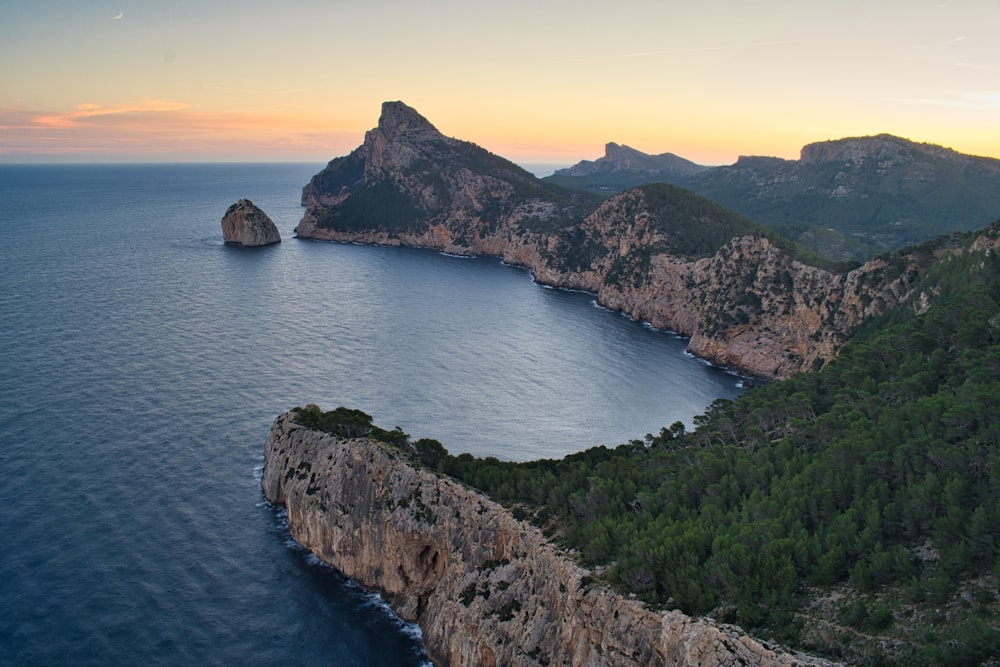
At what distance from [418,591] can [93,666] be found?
1775cm

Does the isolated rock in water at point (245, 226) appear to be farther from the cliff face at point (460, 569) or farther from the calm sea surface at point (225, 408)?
the cliff face at point (460, 569)

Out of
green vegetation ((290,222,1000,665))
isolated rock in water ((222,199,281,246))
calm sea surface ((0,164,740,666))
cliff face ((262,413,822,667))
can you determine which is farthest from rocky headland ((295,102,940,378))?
isolated rock in water ((222,199,281,246))

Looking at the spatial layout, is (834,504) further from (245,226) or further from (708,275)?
(245,226)

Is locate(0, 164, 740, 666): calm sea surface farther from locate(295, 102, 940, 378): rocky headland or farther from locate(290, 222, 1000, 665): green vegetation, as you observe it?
locate(290, 222, 1000, 665): green vegetation

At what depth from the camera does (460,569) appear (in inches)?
1687

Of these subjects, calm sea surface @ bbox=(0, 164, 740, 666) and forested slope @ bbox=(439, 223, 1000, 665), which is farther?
calm sea surface @ bbox=(0, 164, 740, 666)

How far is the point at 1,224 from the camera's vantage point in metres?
193

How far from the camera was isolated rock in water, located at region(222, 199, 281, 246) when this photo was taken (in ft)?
587

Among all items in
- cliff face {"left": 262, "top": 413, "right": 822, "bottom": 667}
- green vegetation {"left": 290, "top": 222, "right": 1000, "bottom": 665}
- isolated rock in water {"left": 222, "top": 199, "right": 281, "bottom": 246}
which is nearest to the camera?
green vegetation {"left": 290, "top": 222, "right": 1000, "bottom": 665}

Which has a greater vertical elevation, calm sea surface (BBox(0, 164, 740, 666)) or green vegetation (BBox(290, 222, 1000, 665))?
green vegetation (BBox(290, 222, 1000, 665))

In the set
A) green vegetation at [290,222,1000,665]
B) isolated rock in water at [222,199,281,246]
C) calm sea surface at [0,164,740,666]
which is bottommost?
calm sea surface at [0,164,740,666]

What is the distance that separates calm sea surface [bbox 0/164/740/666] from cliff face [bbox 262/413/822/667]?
2.04 meters

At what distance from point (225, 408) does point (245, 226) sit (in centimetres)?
11695

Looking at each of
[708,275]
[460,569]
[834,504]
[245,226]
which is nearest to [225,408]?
[460,569]
